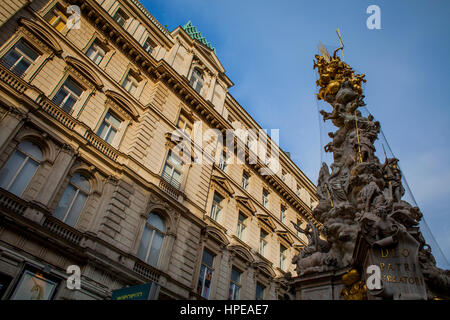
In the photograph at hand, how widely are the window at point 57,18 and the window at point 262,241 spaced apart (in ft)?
62.6

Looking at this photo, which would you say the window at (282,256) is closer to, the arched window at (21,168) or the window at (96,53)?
the arched window at (21,168)

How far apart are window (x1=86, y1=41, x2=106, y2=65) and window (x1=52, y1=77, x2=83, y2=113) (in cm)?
254

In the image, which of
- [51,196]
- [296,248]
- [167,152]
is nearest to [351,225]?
[51,196]

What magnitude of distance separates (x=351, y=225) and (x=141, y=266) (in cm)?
1037

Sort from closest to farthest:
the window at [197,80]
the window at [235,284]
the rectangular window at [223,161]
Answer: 1. the window at [235,284]
2. the rectangular window at [223,161]
3. the window at [197,80]

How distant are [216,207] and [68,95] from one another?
37.4 ft

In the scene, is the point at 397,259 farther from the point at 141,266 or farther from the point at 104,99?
the point at 104,99

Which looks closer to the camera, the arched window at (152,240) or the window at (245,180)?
the arched window at (152,240)

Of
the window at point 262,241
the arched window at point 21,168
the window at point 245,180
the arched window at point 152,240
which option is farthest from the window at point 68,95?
the window at point 262,241

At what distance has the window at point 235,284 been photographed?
19.6 meters

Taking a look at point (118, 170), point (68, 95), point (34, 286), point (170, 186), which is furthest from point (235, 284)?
point (68, 95)

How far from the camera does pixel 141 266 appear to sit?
14.7 m

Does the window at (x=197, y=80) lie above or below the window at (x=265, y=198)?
above

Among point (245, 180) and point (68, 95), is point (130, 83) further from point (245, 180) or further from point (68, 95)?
point (245, 180)
